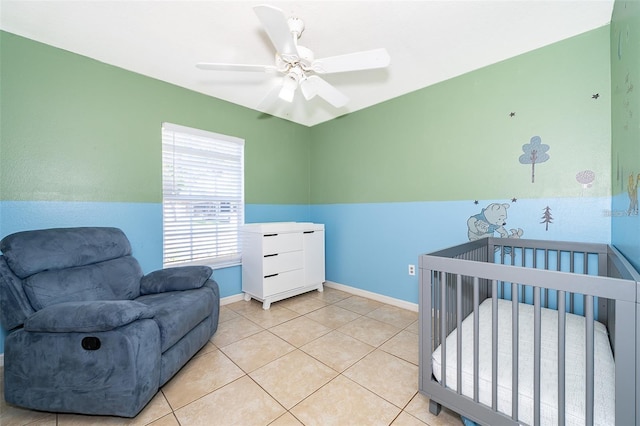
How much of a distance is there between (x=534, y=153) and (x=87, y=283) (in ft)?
11.1

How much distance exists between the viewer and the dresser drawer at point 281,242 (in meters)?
2.65

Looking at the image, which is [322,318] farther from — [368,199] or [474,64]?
[474,64]

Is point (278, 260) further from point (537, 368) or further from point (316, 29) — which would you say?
point (537, 368)

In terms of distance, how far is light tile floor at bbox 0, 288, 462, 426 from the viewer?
4.18ft

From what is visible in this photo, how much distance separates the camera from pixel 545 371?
1104 mm

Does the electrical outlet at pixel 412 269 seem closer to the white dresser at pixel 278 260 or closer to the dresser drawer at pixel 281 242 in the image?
the white dresser at pixel 278 260

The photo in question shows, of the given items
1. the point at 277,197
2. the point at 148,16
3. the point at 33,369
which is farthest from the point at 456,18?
the point at 33,369

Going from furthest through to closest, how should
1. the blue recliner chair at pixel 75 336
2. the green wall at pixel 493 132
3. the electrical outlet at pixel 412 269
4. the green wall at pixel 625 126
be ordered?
1. the electrical outlet at pixel 412 269
2. the green wall at pixel 493 132
3. the blue recliner chair at pixel 75 336
4. the green wall at pixel 625 126

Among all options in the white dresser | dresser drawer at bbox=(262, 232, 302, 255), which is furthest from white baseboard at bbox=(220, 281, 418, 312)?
dresser drawer at bbox=(262, 232, 302, 255)

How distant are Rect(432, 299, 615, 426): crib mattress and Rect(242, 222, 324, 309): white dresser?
5.98 ft

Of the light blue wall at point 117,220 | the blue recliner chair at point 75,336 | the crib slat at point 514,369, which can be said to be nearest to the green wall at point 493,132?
→ the crib slat at point 514,369

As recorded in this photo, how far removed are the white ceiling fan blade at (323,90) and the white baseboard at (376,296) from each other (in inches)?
83.4

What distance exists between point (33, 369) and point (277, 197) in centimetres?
247

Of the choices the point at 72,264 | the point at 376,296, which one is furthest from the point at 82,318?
the point at 376,296
